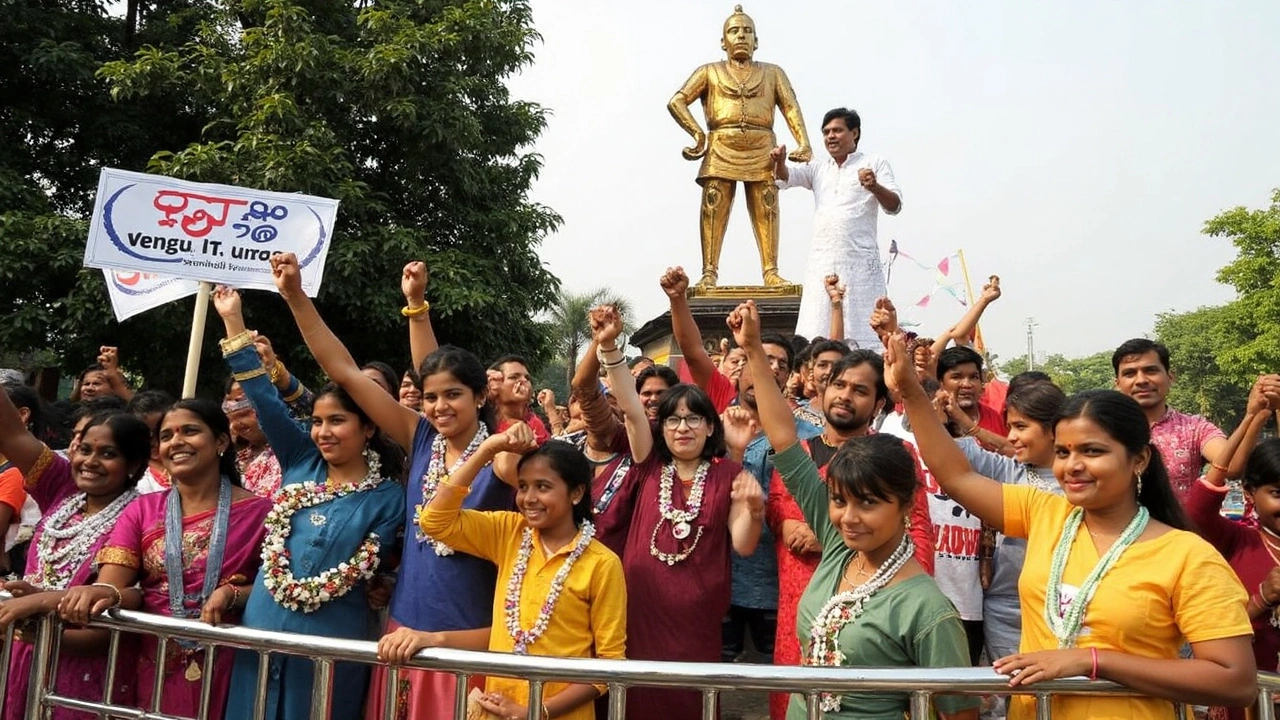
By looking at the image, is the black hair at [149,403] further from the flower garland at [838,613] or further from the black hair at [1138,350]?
the black hair at [1138,350]

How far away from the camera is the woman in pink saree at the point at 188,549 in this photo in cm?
281

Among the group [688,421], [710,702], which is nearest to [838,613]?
[710,702]

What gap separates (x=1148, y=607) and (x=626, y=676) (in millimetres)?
1089

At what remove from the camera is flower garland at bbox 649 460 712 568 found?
3002 millimetres

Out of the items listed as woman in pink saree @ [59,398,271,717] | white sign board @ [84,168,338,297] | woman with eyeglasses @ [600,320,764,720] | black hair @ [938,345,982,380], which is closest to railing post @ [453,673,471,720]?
woman with eyeglasses @ [600,320,764,720]

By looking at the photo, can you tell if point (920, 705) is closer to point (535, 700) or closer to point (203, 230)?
point (535, 700)

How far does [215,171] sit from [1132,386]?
973cm

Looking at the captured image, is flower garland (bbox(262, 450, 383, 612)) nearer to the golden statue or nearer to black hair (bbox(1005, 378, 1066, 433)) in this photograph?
black hair (bbox(1005, 378, 1066, 433))

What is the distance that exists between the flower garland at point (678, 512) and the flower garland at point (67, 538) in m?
1.76

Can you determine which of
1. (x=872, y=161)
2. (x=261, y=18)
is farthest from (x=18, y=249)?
(x=872, y=161)

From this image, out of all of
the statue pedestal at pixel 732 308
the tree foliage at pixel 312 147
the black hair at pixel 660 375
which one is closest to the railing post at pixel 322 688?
the black hair at pixel 660 375

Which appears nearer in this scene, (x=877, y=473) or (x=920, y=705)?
(x=920, y=705)

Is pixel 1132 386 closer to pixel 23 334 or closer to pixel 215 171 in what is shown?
pixel 215 171

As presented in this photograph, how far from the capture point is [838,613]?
2.28 meters
